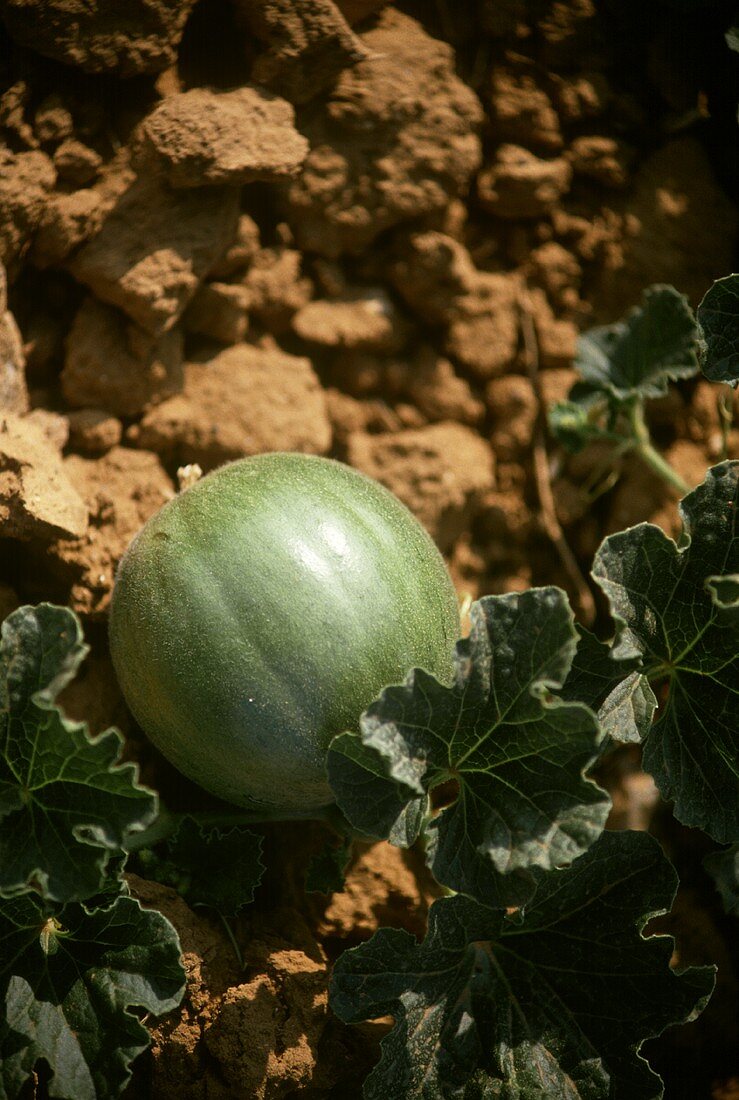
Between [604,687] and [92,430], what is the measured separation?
5.48 ft

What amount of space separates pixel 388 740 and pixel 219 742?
433 millimetres

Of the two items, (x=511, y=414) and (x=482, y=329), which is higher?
(x=482, y=329)

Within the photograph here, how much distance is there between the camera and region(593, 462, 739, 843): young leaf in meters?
2.21

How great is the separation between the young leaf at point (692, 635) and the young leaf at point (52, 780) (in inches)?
46.4

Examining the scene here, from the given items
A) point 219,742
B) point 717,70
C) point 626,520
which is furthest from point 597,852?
point 717,70

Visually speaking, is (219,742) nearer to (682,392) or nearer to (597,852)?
(597,852)

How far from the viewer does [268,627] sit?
2117mm

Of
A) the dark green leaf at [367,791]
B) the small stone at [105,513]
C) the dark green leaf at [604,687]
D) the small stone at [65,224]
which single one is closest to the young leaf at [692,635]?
the dark green leaf at [604,687]

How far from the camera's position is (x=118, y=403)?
2904 millimetres

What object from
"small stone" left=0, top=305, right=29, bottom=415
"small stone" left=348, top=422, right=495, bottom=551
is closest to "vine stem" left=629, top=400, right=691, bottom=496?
"small stone" left=348, top=422, right=495, bottom=551

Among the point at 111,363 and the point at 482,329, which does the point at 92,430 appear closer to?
the point at 111,363

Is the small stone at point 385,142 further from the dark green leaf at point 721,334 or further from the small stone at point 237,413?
the dark green leaf at point 721,334

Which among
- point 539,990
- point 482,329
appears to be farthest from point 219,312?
point 539,990

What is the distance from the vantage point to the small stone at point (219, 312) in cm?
301
